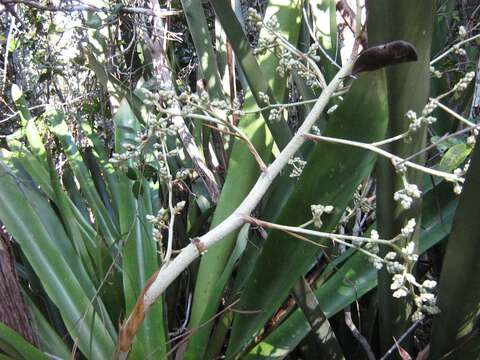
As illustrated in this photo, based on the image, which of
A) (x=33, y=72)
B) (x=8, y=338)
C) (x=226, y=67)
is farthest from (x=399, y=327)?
(x=33, y=72)

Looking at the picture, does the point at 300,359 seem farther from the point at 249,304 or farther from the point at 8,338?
the point at 8,338

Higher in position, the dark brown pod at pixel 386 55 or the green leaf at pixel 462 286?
the dark brown pod at pixel 386 55

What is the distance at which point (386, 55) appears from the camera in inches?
19.3

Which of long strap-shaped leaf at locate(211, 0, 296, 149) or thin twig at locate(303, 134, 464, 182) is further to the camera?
long strap-shaped leaf at locate(211, 0, 296, 149)

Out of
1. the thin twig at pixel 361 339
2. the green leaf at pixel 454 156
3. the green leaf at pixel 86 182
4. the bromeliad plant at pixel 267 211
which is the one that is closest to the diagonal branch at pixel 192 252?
the bromeliad plant at pixel 267 211

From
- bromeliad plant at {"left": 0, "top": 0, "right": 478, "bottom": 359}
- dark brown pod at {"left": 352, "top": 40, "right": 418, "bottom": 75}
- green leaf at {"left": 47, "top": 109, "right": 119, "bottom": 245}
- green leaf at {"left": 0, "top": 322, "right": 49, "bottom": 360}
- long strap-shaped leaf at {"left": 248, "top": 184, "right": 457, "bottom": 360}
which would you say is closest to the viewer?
dark brown pod at {"left": 352, "top": 40, "right": 418, "bottom": 75}

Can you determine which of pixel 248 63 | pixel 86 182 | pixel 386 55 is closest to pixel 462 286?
pixel 386 55

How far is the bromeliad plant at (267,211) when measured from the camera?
580 mm

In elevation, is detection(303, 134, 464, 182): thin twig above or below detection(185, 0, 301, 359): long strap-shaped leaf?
above

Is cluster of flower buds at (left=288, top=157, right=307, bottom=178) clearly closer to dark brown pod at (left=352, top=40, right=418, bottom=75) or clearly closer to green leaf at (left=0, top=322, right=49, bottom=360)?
dark brown pod at (left=352, top=40, right=418, bottom=75)

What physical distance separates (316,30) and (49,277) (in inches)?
30.9

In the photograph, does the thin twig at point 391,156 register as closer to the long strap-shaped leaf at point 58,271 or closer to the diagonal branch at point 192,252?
the diagonal branch at point 192,252

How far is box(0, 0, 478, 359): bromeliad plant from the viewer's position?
58cm

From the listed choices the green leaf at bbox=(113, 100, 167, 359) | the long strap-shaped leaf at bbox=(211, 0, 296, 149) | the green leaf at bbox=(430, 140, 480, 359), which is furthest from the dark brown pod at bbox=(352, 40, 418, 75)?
the green leaf at bbox=(113, 100, 167, 359)
